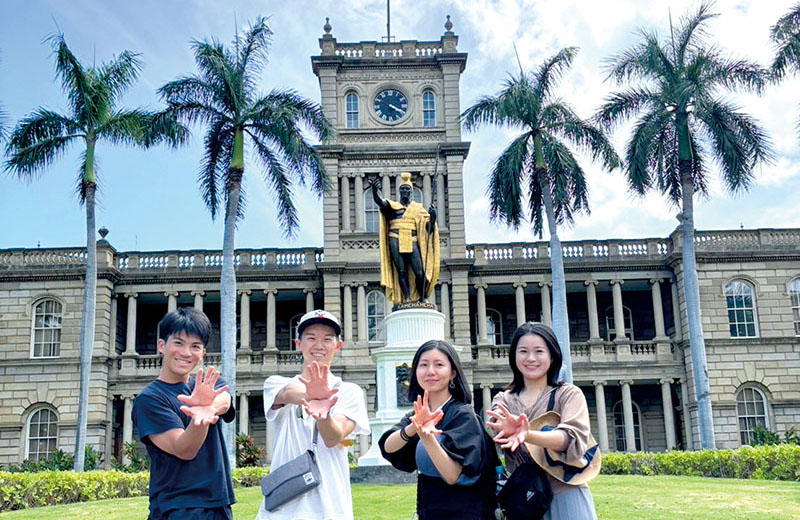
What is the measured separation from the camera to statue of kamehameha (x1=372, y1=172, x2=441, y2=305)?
583 inches

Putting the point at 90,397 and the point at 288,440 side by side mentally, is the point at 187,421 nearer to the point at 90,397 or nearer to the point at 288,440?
the point at 288,440

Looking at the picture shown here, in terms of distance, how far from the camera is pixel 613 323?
34.0 m

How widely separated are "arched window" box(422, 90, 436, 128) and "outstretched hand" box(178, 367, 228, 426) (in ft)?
97.0

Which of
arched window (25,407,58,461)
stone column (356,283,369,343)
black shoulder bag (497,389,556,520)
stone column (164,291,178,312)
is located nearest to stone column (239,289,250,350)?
stone column (164,291,178,312)

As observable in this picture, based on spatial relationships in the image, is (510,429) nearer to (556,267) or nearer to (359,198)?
(556,267)

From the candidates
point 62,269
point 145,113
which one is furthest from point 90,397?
point 145,113

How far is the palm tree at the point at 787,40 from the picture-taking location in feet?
66.5

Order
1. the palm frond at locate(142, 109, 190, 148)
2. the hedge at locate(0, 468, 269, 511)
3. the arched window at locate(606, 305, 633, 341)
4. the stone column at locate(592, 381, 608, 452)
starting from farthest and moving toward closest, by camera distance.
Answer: the arched window at locate(606, 305, 633, 341), the stone column at locate(592, 381, 608, 452), the palm frond at locate(142, 109, 190, 148), the hedge at locate(0, 468, 269, 511)

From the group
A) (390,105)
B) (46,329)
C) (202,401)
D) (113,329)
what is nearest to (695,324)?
(390,105)

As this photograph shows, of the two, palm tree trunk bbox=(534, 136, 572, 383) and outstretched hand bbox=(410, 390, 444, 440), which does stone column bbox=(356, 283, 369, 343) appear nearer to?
palm tree trunk bbox=(534, 136, 572, 383)

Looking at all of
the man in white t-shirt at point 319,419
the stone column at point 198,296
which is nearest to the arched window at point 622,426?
the stone column at point 198,296

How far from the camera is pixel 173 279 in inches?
1236

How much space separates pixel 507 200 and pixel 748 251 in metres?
11.9

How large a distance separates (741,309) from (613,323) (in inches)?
209
